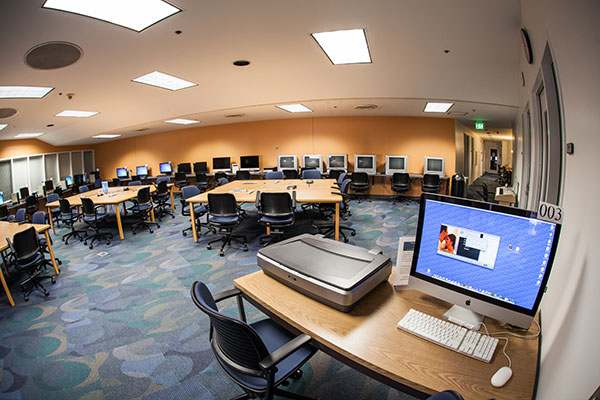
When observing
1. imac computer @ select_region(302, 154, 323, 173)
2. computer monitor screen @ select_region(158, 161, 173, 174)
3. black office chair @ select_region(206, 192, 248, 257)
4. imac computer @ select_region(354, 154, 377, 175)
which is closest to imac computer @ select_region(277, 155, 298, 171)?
imac computer @ select_region(302, 154, 323, 173)

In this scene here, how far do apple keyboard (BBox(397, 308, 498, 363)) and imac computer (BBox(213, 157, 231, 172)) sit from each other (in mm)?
10537

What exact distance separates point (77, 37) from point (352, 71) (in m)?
3.72

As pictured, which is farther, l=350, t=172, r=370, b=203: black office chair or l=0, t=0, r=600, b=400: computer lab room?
l=350, t=172, r=370, b=203: black office chair

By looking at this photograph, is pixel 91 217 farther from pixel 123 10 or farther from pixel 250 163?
pixel 250 163

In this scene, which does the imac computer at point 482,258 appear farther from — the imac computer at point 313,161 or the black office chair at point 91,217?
the imac computer at point 313,161

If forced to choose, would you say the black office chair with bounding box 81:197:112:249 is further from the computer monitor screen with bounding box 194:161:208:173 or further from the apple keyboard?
the apple keyboard

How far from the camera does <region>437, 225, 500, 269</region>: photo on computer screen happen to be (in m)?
1.15

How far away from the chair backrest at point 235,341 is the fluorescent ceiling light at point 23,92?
17.5 feet

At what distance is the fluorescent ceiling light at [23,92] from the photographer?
4348 mm

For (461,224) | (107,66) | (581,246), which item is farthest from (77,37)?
(581,246)

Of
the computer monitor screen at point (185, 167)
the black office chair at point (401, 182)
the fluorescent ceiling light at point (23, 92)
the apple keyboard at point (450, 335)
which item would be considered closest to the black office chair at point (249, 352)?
the apple keyboard at point (450, 335)

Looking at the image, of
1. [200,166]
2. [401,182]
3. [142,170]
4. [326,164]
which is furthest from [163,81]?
[142,170]

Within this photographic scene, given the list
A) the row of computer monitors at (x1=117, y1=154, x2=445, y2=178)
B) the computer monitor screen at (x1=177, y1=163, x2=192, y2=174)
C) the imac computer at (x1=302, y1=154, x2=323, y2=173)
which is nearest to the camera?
the row of computer monitors at (x1=117, y1=154, x2=445, y2=178)

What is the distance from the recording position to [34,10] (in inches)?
93.4
